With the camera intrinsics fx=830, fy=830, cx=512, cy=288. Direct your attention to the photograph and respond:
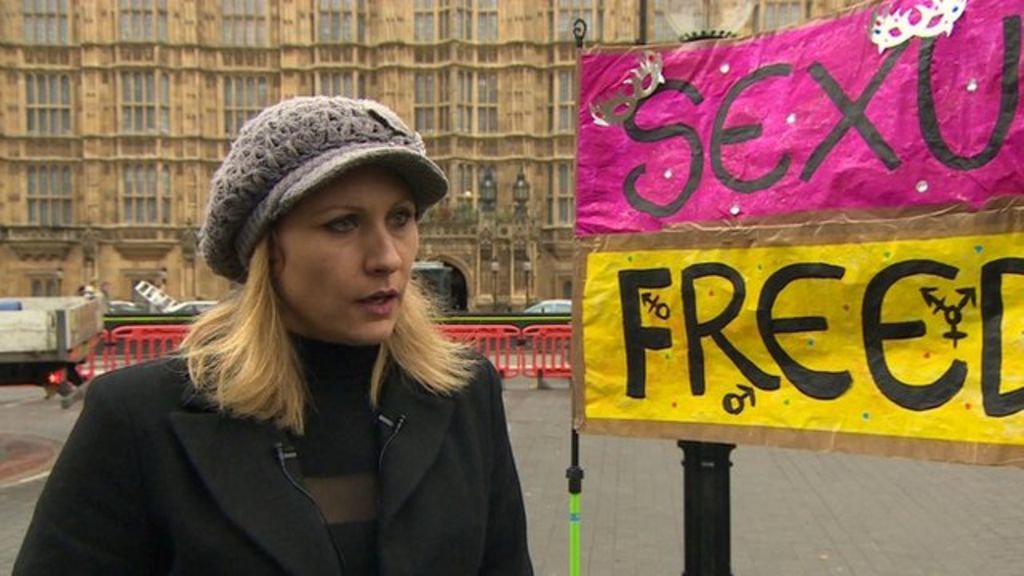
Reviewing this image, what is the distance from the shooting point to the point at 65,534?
4.33 ft

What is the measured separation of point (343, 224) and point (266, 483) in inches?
18.2

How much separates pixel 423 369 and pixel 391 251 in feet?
0.99

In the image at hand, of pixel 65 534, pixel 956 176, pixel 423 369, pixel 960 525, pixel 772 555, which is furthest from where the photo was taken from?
pixel 960 525

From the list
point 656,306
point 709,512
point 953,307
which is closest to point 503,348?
point 709,512

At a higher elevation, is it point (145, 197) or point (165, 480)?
point (145, 197)

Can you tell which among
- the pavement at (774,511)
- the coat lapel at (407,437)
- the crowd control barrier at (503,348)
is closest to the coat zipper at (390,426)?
the coat lapel at (407,437)

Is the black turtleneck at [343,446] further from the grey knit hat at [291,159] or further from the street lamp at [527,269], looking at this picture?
the street lamp at [527,269]

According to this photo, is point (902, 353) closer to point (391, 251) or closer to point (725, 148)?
point (725, 148)

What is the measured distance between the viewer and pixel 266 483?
138cm

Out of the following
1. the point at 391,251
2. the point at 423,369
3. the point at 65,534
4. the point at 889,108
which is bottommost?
the point at 65,534

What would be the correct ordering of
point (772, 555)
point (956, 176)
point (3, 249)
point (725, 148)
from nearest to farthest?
point (956, 176) < point (725, 148) < point (772, 555) < point (3, 249)

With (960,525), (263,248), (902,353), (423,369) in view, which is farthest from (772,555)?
(263,248)

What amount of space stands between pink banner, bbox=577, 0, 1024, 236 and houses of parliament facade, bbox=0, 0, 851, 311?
94.8 ft

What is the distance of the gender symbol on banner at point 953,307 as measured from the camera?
2520 mm
